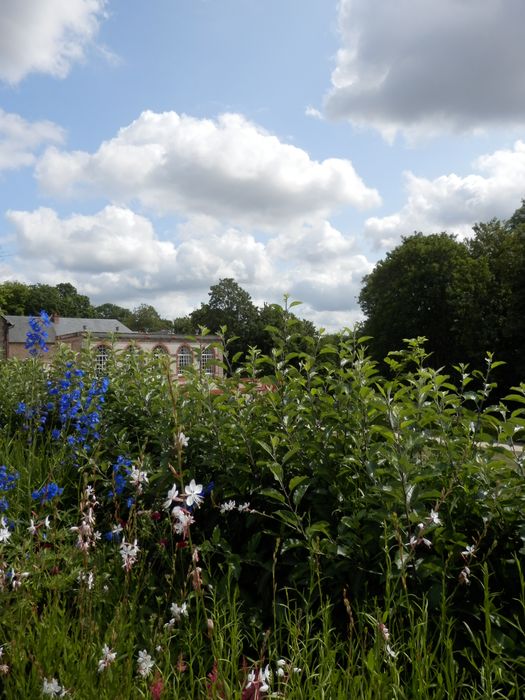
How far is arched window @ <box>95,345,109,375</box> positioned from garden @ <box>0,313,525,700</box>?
2151 mm

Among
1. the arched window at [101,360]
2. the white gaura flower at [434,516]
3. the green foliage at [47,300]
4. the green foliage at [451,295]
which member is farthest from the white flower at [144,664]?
the green foliage at [47,300]

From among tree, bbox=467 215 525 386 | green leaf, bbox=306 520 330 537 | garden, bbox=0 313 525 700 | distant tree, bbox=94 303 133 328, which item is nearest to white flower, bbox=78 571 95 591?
garden, bbox=0 313 525 700

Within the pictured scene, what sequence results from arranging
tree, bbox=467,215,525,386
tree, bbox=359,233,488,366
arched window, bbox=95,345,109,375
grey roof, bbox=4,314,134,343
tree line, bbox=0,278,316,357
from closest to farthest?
arched window, bbox=95,345,109,375 < tree, bbox=467,215,525,386 < tree, bbox=359,233,488,366 < grey roof, bbox=4,314,134,343 < tree line, bbox=0,278,316,357

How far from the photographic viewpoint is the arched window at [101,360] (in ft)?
20.9

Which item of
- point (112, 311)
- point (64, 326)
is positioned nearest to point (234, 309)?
point (64, 326)

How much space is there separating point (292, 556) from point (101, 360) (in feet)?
14.7

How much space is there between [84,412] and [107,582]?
6.54 ft

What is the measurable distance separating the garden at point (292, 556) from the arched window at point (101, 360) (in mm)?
2151

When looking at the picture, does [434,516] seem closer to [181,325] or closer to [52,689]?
[52,689]

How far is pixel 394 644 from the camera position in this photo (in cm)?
221

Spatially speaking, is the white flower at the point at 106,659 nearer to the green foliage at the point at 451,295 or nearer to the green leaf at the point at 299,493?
the green leaf at the point at 299,493

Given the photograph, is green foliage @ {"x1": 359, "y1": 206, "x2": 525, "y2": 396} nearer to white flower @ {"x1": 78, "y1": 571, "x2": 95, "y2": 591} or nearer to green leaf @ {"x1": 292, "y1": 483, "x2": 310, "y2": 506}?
green leaf @ {"x1": 292, "y1": 483, "x2": 310, "y2": 506}

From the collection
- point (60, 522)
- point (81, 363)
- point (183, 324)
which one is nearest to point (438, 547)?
point (60, 522)

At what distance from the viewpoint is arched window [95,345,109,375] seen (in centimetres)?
638
